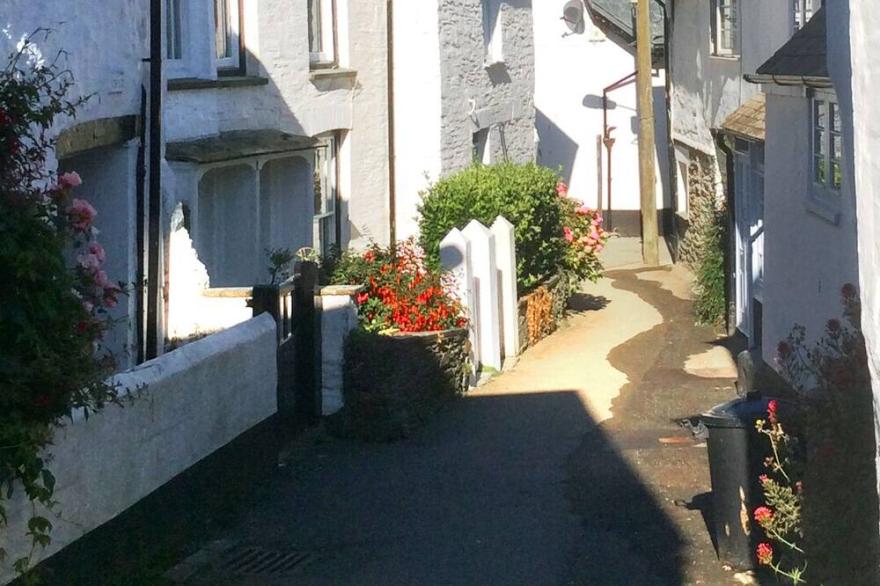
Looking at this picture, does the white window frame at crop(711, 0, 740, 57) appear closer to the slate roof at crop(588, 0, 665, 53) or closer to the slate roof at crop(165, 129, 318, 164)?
the slate roof at crop(165, 129, 318, 164)

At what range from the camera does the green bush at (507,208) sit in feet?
52.0

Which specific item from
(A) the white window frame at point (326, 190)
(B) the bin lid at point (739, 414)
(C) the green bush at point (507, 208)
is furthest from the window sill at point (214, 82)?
(B) the bin lid at point (739, 414)

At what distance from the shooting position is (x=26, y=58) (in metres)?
7.58

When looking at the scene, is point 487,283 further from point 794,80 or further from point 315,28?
point 794,80

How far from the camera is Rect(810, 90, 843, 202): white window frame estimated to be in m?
9.95

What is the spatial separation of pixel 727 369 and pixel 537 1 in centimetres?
1592

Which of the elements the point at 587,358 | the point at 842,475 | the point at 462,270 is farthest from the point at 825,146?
the point at 587,358

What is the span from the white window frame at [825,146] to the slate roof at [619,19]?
681 inches

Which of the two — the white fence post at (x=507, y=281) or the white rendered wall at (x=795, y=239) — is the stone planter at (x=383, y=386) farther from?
the white fence post at (x=507, y=281)

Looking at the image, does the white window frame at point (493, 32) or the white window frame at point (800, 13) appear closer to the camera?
the white window frame at point (800, 13)

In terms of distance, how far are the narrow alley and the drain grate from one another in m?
0.04

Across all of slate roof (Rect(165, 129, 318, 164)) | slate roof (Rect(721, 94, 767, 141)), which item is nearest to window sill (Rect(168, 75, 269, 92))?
slate roof (Rect(165, 129, 318, 164))

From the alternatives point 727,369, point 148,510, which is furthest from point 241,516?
point 727,369

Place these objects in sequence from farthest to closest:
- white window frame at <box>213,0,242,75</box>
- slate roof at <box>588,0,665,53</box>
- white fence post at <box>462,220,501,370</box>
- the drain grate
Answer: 1. slate roof at <box>588,0,665,53</box>
2. white fence post at <box>462,220,501,370</box>
3. white window frame at <box>213,0,242,75</box>
4. the drain grate
